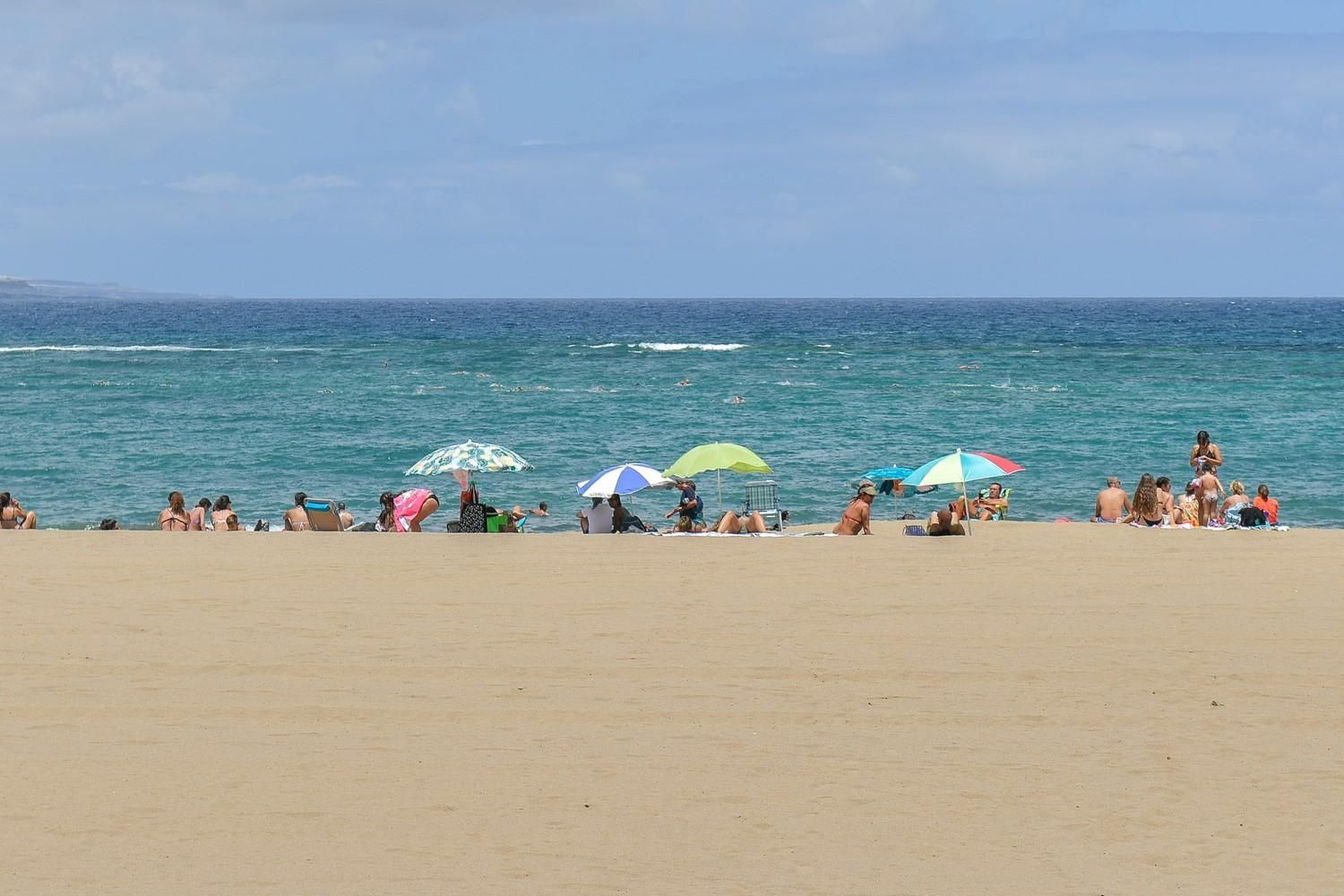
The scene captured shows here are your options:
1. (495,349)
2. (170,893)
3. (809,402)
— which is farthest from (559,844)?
(495,349)

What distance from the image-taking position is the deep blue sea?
24953 millimetres

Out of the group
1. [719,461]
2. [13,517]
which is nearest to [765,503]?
[719,461]

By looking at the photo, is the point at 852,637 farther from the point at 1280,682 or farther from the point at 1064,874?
the point at 1064,874

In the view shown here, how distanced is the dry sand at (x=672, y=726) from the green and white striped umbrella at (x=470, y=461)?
11.6ft

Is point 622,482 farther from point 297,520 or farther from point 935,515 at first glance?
point 297,520

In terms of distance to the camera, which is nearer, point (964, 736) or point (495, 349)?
point (964, 736)

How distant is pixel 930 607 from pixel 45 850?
23.8 ft

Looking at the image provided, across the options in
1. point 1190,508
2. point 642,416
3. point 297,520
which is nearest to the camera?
point 1190,508

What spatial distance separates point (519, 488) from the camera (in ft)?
80.3

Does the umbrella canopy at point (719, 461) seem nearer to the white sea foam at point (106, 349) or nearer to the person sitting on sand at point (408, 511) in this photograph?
the person sitting on sand at point (408, 511)

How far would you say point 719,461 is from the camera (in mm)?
17047

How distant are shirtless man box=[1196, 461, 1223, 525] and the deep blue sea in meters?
3.72

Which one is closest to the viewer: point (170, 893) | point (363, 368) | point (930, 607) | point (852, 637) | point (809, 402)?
point (170, 893)

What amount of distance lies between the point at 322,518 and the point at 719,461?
17.7 feet
